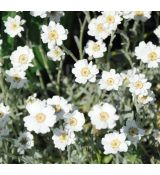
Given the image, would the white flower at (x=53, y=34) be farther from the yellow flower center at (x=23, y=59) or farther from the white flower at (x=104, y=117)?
the white flower at (x=104, y=117)

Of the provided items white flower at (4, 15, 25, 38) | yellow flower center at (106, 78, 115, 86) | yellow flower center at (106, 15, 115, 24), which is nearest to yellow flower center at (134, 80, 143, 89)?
yellow flower center at (106, 78, 115, 86)

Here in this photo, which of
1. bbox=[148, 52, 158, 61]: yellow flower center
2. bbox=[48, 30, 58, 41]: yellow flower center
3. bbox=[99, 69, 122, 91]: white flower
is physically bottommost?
bbox=[99, 69, 122, 91]: white flower

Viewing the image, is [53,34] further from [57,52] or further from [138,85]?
[138,85]

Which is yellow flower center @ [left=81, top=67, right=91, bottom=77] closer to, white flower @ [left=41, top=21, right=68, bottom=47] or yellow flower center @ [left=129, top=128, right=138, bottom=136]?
white flower @ [left=41, top=21, right=68, bottom=47]

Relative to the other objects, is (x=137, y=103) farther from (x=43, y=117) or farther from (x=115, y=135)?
(x=43, y=117)

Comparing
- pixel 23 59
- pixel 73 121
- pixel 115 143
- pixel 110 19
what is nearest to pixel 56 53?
pixel 23 59

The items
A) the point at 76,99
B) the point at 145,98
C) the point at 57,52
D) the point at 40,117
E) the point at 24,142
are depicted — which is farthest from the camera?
the point at 76,99
